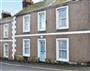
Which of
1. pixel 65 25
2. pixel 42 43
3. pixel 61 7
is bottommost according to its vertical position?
pixel 42 43

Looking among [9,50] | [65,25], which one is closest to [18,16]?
[9,50]

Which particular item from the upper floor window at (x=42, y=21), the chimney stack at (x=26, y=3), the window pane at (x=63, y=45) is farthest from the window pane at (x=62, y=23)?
the chimney stack at (x=26, y=3)

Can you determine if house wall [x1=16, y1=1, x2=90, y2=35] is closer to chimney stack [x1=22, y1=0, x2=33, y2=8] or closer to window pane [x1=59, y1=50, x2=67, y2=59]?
window pane [x1=59, y1=50, x2=67, y2=59]

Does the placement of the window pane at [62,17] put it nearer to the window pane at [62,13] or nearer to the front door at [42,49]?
the window pane at [62,13]

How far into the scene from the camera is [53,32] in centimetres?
2183

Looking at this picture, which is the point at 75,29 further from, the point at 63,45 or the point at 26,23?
the point at 26,23

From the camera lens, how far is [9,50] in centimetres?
2920

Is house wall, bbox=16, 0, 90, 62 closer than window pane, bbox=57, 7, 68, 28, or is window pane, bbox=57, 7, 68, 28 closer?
house wall, bbox=16, 0, 90, 62

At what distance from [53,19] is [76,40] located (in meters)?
3.66

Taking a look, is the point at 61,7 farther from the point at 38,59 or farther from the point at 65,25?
the point at 38,59

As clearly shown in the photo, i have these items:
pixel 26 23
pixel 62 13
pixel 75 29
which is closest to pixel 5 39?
pixel 26 23

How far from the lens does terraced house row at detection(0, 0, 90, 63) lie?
19.0m

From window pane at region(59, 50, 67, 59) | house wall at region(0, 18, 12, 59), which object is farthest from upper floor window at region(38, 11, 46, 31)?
house wall at region(0, 18, 12, 59)

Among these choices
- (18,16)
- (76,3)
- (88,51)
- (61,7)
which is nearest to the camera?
(88,51)
